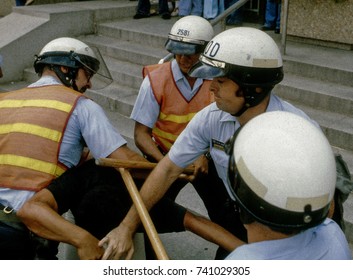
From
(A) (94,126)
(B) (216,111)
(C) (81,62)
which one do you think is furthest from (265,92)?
(C) (81,62)

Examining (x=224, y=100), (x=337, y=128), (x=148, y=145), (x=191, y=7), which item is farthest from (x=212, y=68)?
(x=191, y=7)

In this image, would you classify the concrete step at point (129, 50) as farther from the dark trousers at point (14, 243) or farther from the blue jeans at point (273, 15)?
the dark trousers at point (14, 243)

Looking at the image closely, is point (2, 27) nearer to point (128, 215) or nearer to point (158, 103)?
point (158, 103)

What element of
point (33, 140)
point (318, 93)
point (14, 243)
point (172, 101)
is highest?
point (33, 140)

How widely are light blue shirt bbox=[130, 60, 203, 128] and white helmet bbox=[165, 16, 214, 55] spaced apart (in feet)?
0.57

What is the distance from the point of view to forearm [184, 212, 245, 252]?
2.42 meters

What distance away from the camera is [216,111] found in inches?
102

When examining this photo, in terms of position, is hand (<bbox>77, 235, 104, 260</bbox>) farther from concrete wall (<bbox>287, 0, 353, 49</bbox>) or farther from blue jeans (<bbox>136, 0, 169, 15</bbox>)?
blue jeans (<bbox>136, 0, 169, 15</bbox>)

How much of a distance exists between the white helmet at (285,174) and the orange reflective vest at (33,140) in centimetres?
117

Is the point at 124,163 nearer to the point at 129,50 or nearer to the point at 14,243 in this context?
the point at 14,243

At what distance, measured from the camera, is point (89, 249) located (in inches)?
89.4

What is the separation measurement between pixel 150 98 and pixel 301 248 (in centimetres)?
206

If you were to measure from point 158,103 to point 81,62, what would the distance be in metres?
0.75

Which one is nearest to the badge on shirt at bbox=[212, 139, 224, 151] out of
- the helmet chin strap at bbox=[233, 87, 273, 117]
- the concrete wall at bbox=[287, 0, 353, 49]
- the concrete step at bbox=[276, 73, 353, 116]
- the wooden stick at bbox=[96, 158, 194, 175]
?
the helmet chin strap at bbox=[233, 87, 273, 117]
